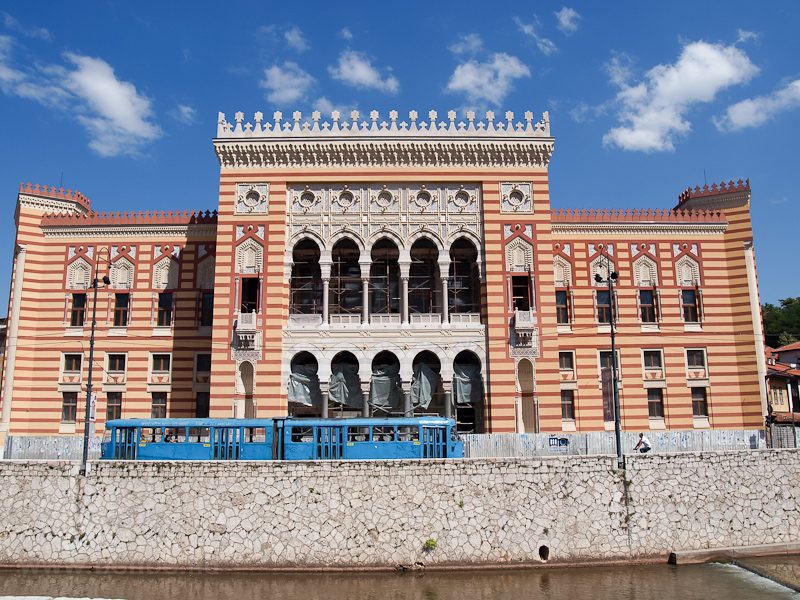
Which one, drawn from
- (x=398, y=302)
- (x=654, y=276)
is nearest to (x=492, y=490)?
(x=398, y=302)

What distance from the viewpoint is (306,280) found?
36469mm

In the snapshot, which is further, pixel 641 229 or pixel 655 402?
pixel 641 229

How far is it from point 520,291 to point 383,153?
10.6m

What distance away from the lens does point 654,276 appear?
37.5m

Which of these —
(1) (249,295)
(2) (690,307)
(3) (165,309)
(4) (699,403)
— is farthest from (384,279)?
(4) (699,403)

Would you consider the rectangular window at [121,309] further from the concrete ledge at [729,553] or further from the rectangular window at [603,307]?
the concrete ledge at [729,553]

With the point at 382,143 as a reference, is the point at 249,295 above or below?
below

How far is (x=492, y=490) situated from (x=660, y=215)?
2257cm

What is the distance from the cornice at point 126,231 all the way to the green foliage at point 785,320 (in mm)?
66026

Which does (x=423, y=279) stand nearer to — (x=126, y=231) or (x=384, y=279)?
(x=384, y=279)

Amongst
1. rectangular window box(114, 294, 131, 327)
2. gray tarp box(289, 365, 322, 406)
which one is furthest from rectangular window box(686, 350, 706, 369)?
rectangular window box(114, 294, 131, 327)

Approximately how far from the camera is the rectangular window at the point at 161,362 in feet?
119

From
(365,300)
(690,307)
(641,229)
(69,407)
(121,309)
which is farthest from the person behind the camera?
(641,229)

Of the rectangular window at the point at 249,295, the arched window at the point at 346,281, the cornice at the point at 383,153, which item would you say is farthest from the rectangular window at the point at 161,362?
the cornice at the point at 383,153
